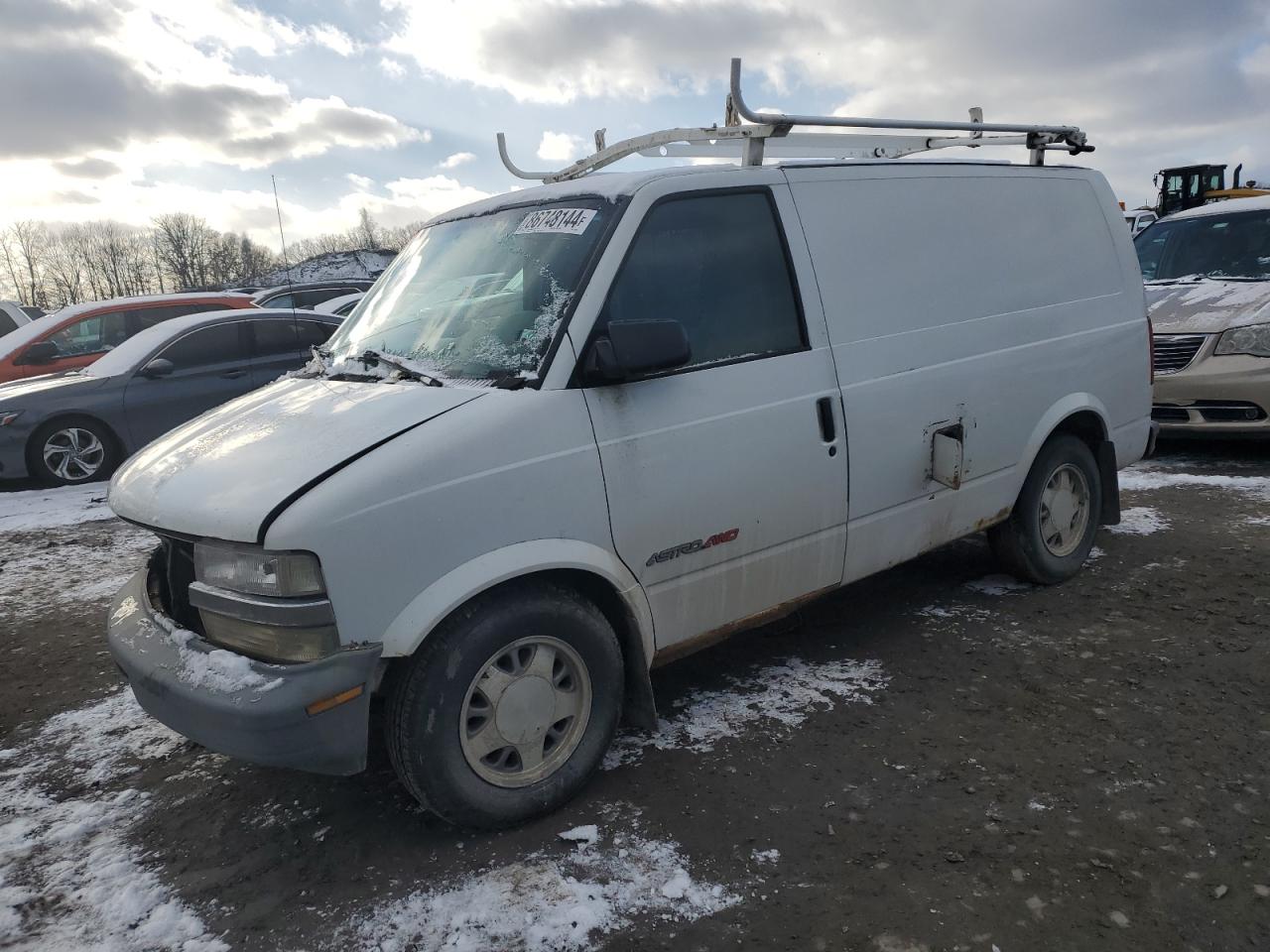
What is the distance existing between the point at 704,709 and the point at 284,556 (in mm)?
1811

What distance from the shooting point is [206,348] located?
8.70m

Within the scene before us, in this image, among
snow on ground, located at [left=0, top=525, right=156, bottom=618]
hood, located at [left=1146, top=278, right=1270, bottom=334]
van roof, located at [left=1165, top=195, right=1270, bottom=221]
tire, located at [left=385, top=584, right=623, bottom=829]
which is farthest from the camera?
van roof, located at [left=1165, top=195, right=1270, bottom=221]

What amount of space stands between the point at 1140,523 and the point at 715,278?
4015 mm

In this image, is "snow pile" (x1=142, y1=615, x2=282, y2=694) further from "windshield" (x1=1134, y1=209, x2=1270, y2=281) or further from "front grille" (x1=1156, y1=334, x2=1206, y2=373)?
"windshield" (x1=1134, y1=209, x2=1270, y2=281)

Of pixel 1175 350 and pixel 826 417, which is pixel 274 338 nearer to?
pixel 826 417

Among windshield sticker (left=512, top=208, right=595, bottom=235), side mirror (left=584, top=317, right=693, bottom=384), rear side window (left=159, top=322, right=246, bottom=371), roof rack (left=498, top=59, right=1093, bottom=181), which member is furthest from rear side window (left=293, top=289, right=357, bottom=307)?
side mirror (left=584, top=317, right=693, bottom=384)

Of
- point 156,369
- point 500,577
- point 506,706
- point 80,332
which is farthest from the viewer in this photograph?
point 80,332

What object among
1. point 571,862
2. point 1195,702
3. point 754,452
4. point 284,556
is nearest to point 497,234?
point 754,452

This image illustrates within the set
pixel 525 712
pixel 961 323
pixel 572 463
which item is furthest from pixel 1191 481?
pixel 525 712

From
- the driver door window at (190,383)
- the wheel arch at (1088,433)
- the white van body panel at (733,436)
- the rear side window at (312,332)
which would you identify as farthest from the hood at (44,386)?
the wheel arch at (1088,433)

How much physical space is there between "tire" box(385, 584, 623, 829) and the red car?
9.28 m

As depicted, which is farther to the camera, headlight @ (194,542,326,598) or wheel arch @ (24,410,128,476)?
Answer: wheel arch @ (24,410,128,476)

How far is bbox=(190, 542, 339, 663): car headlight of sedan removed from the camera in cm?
241

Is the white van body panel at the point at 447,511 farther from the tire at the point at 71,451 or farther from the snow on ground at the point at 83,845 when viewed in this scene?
the tire at the point at 71,451
